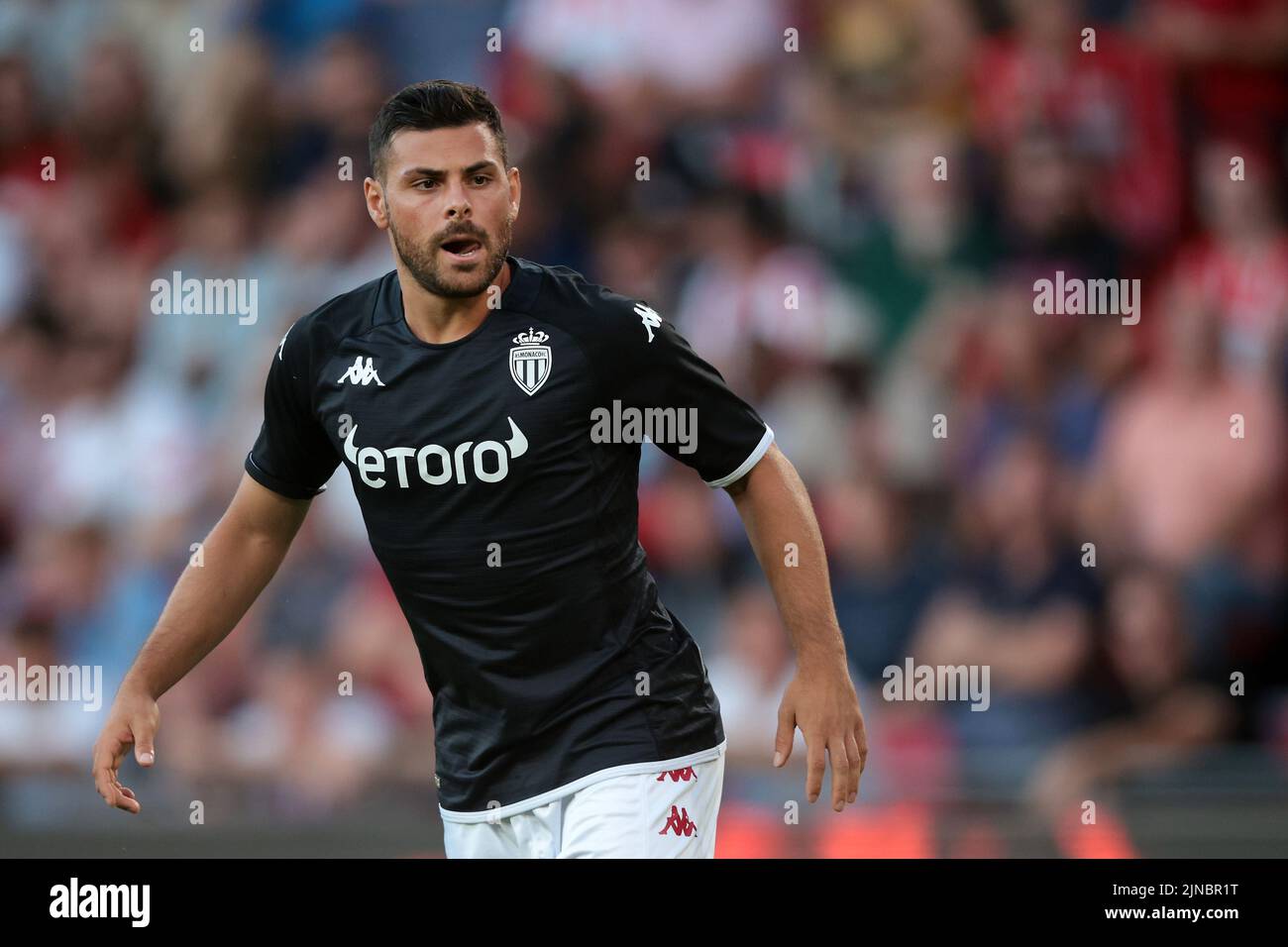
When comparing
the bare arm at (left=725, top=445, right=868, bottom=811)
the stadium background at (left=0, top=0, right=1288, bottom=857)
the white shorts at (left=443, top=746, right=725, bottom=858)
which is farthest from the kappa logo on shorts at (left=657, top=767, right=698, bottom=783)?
the stadium background at (left=0, top=0, right=1288, bottom=857)


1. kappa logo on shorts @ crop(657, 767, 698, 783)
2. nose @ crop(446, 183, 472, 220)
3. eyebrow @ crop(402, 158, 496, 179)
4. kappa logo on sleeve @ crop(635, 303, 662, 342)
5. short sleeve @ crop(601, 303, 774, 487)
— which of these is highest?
eyebrow @ crop(402, 158, 496, 179)

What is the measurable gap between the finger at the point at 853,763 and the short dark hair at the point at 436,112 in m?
1.51

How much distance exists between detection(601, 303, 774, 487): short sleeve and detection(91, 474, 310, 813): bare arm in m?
0.92

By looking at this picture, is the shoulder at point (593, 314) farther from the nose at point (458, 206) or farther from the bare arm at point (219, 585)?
the bare arm at point (219, 585)

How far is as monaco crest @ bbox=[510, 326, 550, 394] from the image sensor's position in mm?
3867

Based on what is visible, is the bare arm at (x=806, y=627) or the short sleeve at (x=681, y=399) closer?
the bare arm at (x=806, y=627)

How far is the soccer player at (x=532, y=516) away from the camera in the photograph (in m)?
3.83

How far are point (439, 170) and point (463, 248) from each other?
19 cm

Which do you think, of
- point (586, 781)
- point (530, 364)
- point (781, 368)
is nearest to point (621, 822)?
point (586, 781)

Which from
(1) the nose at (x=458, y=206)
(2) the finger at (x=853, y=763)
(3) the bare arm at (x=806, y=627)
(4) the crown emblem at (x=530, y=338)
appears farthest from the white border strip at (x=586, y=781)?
(1) the nose at (x=458, y=206)

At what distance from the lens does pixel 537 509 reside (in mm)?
3848

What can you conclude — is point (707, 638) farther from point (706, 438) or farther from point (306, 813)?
point (706, 438)

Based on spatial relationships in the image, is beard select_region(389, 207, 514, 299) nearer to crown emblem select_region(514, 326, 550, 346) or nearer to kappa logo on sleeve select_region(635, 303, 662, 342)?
crown emblem select_region(514, 326, 550, 346)

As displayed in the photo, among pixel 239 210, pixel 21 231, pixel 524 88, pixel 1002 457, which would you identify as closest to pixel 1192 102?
pixel 1002 457
